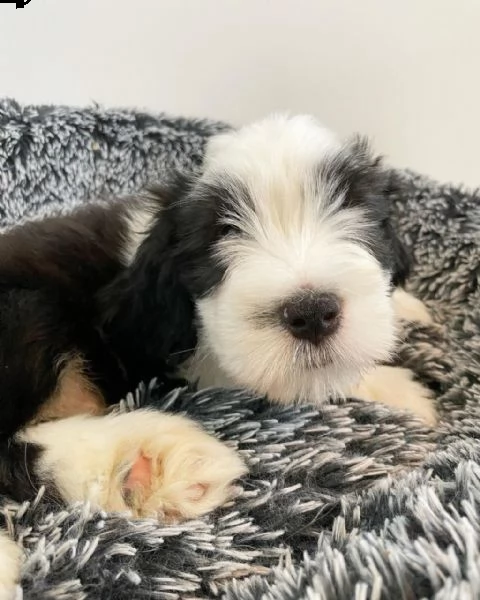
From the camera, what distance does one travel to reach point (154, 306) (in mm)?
1466

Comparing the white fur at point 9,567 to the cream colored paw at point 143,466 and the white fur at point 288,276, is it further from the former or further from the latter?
the white fur at point 288,276

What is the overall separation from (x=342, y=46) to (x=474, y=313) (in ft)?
4.39

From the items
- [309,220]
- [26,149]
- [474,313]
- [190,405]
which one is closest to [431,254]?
[474,313]

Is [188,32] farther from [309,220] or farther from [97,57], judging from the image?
[309,220]

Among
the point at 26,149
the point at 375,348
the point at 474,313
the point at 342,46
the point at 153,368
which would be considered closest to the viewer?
the point at 375,348

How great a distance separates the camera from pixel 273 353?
122cm

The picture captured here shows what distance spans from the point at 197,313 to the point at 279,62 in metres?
1.68

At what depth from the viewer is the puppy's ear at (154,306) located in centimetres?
146

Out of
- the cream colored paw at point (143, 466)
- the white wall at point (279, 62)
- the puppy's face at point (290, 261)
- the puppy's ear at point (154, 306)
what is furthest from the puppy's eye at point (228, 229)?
the white wall at point (279, 62)

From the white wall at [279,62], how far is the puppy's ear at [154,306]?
4.94 feet

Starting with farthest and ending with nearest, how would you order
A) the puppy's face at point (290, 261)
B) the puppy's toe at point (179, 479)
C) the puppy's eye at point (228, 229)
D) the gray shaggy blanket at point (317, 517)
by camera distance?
the puppy's eye at point (228, 229)
the puppy's face at point (290, 261)
the puppy's toe at point (179, 479)
the gray shaggy blanket at point (317, 517)

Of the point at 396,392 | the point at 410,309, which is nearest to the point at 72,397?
the point at 396,392

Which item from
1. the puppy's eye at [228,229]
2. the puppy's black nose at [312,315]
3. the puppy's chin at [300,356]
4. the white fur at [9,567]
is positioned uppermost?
the puppy's eye at [228,229]

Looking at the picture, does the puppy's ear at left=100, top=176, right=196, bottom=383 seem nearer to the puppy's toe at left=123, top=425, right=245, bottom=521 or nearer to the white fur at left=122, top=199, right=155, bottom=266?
the white fur at left=122, top=199, right=155, bottom=266
